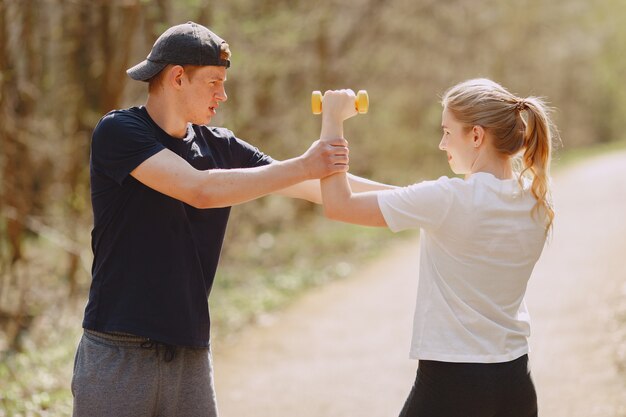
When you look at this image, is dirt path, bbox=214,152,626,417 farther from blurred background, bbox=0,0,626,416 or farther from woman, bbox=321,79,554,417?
woman, bbox=321,79,554,417

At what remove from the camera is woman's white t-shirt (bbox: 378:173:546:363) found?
2.67 meters

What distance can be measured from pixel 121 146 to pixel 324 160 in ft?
2.25

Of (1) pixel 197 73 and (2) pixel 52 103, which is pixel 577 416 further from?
(2) pixel 52 103

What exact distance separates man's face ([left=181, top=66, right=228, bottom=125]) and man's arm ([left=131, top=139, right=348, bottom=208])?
22cm

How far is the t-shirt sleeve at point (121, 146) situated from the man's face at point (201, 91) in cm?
18

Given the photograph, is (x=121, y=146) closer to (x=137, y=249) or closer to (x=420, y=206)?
(x=137, y=249)

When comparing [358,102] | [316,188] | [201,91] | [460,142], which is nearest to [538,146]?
[460,142]

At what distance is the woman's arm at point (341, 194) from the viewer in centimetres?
277

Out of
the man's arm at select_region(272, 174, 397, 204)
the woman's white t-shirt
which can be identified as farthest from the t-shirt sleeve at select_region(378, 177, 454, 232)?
the man's arm at select_region(272, 174, 397, 204)

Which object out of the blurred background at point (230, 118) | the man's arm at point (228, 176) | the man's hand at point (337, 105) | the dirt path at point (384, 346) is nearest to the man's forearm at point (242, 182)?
the man's arm at point (228, 176)

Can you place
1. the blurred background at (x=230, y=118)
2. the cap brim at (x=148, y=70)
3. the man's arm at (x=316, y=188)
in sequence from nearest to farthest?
1. the cap brim at (x=148, y=70)
2. the man's arm at (x=316, y=188)
3. the blurred background at (x=230, y=118)

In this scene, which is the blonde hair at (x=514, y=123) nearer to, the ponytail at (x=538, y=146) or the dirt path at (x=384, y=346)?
the ponytail at (x=538, y=146)

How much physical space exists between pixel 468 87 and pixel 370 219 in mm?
Result: 563

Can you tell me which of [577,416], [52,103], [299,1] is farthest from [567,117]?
[577,416]
